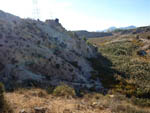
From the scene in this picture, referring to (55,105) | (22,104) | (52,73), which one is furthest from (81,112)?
(52,73)

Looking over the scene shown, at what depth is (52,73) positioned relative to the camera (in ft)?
44.3

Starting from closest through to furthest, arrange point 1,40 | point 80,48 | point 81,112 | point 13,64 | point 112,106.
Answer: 1. point 81,112
2. point 112,106
3. point 13,64
4. point 1,40
5. point 80,48

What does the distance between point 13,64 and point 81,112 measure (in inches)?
368

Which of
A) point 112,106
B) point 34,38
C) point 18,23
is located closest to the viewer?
point 112,106

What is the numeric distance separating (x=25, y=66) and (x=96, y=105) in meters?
8.69

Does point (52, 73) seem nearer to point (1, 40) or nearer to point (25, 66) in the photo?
point (25, 66)

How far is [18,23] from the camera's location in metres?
19.2

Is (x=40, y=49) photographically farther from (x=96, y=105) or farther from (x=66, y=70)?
→ (x=96, y=105)

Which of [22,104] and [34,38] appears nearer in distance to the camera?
[22,104]

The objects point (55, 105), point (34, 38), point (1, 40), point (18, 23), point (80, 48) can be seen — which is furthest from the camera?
point (80, 48)

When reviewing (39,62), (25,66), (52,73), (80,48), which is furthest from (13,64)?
(80,48)

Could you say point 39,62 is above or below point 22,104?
above

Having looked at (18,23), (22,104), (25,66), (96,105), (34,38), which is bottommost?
(96,105)

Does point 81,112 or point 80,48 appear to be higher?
point 80,48
